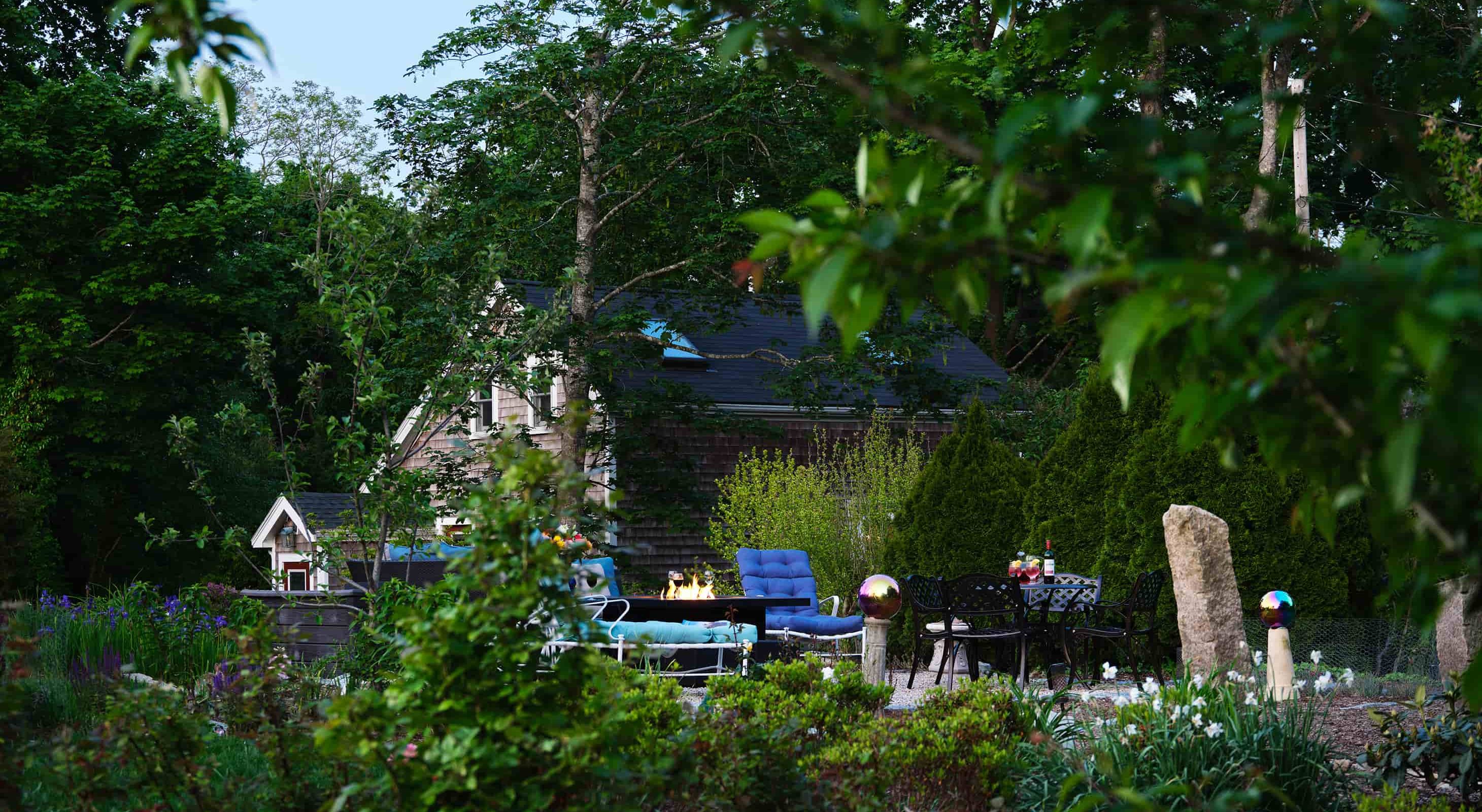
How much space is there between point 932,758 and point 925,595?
5.45m

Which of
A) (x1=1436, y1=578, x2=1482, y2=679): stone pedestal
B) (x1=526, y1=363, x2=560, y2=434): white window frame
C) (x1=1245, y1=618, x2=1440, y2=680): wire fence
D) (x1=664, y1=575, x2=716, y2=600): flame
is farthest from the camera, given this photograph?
(x1=526, y1=363, x2=560, y2=434): white window frame

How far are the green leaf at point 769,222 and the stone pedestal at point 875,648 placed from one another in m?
7.06

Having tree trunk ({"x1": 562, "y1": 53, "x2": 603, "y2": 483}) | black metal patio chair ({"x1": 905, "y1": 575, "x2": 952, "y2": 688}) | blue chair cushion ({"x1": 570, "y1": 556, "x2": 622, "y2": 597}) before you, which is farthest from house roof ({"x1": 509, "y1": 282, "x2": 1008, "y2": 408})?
black metal patio chair ({"x1": 905, "y1": 575, "x2": 952, "y2": 688})

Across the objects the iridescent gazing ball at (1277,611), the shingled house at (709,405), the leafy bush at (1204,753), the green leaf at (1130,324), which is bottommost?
the leafy bush at (1204,753)

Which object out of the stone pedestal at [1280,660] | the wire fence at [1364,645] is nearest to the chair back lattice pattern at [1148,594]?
the wire fence at [1364,645]

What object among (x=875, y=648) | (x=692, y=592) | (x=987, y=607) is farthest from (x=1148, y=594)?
(x=692, y=592)

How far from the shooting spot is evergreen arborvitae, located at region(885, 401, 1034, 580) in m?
12.3

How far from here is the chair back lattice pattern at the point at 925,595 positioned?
393 inches

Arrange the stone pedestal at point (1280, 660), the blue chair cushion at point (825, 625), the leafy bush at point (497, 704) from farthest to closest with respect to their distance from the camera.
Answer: the blue chair cushion at point (825, 625) < the stone pedestal at point (1280, 660) < the leafy bush at point (497, 704)

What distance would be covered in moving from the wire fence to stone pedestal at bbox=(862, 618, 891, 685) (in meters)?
3.41

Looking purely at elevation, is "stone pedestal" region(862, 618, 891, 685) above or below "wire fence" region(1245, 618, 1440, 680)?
above

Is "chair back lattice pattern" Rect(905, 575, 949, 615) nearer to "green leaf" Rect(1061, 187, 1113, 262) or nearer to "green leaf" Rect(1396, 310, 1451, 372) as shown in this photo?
"green leaf" Rect(1061, 187, 1113, 262)

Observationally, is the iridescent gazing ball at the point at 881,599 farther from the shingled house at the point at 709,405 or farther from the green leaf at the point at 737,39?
the shingled house at the point at 709,405

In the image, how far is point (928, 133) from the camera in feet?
5.03
